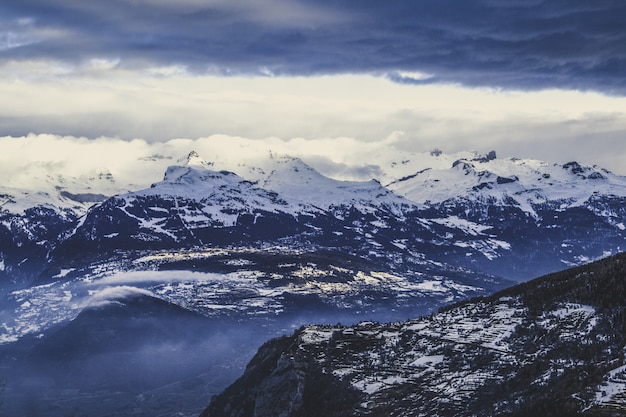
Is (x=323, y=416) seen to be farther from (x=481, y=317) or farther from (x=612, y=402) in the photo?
(x=612, y=402)

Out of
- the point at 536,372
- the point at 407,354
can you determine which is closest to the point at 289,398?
the point at 407,354

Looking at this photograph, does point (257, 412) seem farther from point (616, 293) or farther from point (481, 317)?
point (616, 293)

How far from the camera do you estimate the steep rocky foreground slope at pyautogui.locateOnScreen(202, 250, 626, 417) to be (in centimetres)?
14675

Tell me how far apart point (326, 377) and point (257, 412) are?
58.1 feet

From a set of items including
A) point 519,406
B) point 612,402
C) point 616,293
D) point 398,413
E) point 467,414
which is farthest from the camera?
point 616,293

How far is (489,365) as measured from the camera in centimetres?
16788

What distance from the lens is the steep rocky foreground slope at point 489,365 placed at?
146750 millimetres

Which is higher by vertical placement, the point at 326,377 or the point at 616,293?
the point at 616,293

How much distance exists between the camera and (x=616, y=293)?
176750 mm

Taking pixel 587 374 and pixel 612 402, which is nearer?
pixel 612 402

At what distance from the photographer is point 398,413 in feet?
536

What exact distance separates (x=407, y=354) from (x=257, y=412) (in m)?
31.7

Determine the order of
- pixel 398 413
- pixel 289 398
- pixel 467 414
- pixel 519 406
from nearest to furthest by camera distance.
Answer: pixel 519 406
pixel 467 414
pixel 398 413
pixel 289 398

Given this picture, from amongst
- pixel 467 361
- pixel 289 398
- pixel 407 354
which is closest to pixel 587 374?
pixel 467 361
